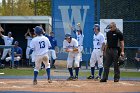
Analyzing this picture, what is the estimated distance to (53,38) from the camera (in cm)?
2278

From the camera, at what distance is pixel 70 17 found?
961 inches

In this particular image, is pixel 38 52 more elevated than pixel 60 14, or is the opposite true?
pixel 60 14

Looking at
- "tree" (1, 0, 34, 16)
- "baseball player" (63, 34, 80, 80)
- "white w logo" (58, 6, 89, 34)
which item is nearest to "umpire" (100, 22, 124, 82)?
"baseball player" (63, 34, 80, 80)

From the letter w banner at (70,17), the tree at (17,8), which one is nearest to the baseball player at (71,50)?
the letter w banner at (70,17)

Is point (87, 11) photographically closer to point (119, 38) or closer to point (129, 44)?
point (129, 44)

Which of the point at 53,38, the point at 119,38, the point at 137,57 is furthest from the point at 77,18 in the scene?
the point at 119,38

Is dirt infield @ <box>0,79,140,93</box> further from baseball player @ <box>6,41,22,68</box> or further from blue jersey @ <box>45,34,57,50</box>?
baseball player @ <box>6,41,22,68</box>

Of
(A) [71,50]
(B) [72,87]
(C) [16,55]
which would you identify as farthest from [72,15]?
(B) [72,87]

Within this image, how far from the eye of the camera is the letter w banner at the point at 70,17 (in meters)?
24.1

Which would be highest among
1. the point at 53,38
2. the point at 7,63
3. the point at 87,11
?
the point at 87,11

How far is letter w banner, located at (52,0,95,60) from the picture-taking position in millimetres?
24062

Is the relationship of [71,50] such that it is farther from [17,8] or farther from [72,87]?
[17,8]

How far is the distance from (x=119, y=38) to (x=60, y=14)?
9.95 m

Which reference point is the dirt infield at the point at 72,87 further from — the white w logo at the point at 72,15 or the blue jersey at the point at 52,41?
the white w logo at the point at 72,15
